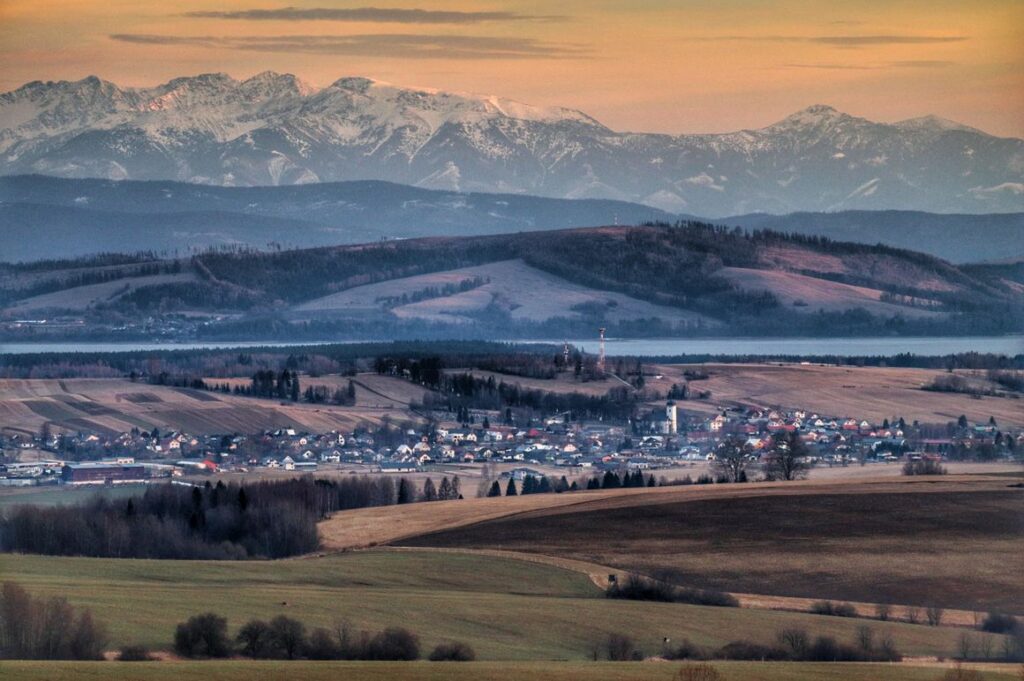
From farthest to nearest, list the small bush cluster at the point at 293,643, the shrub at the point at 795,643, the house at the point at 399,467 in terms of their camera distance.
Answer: the house at the point at 399,467
the shrub at the point at 795,643
the small bush cluster at the point at 293,643

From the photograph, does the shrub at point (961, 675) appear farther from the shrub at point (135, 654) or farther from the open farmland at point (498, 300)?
the open farmland at point (498, 300)

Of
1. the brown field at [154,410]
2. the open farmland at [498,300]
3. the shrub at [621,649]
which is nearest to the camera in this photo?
the shrub at [621,649]

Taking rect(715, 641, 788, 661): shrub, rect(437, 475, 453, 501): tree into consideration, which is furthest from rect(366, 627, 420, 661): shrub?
rect(437, 475, 453, 501): tree

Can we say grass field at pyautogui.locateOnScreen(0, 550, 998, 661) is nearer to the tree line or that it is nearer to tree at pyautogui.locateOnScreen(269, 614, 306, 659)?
Answer: tree at pyautogui.locateOnScreen(269, 614, 306, 659)

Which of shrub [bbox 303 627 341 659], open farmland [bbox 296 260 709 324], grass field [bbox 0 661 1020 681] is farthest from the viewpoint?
open farmland [bbox 296 260 709 324]

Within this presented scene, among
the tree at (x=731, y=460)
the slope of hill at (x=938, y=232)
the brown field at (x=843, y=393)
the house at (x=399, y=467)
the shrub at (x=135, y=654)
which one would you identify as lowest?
the shrub at (x=135, y=654)

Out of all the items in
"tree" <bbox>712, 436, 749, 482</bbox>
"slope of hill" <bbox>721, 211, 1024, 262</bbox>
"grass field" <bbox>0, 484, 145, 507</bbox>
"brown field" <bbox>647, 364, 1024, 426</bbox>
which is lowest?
"grass field" <bbox>0, 484, 145, 507</bbox>

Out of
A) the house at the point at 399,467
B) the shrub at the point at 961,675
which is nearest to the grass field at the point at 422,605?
the shrub at the point at 961,675
